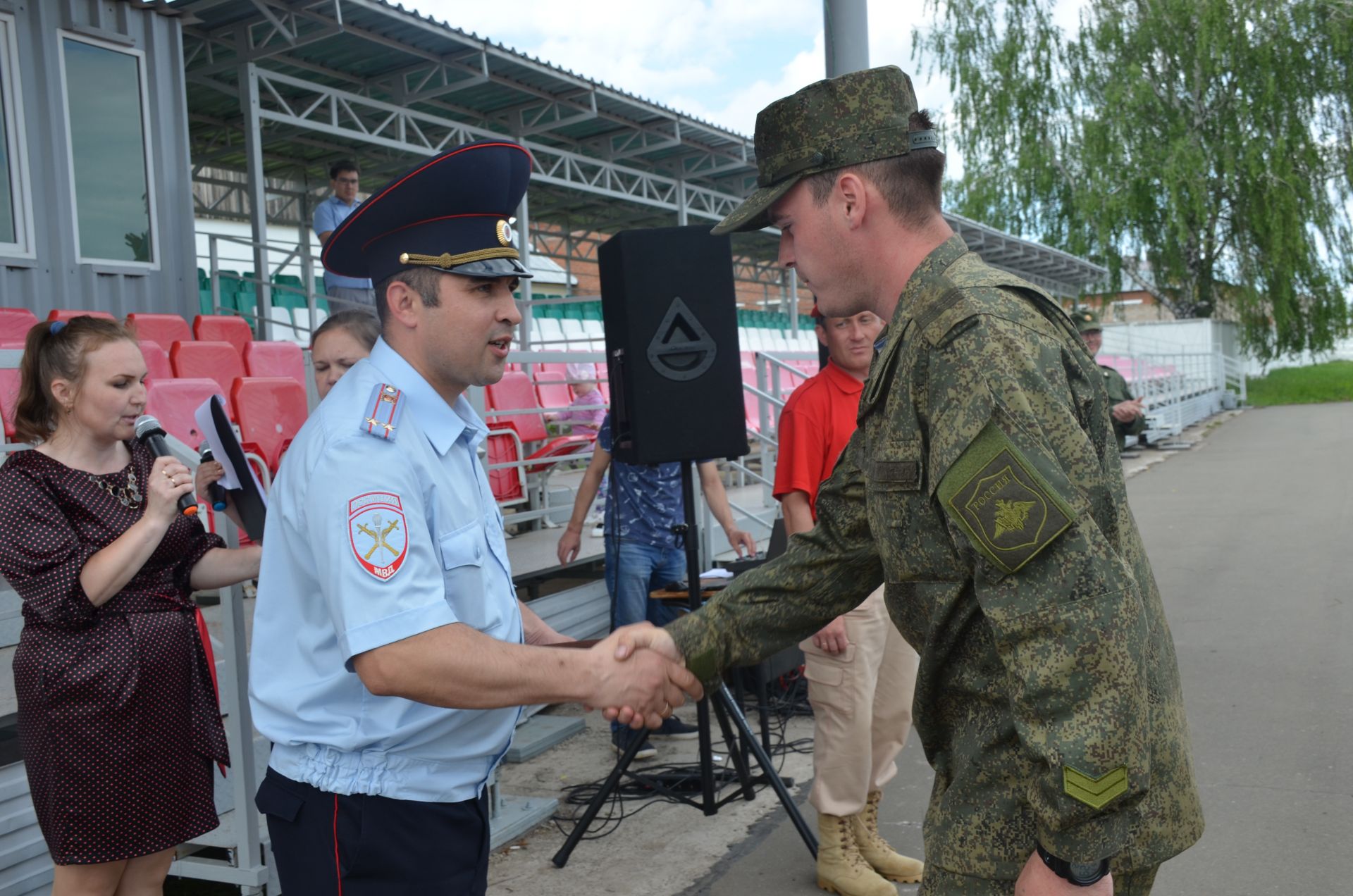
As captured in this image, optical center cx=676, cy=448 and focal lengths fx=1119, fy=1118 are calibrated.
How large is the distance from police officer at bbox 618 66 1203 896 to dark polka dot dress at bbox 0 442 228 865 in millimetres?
1732

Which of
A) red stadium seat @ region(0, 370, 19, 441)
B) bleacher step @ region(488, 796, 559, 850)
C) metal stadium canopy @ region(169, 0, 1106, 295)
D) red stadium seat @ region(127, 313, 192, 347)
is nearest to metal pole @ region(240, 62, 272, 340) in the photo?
metal stadium canopy @ region(169, 0, 1106, 295)

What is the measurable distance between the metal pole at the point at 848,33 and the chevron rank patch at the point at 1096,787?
385cm

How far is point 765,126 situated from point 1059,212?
34.7 meters

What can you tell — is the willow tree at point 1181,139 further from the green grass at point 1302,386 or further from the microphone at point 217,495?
the microphone at point 217,495

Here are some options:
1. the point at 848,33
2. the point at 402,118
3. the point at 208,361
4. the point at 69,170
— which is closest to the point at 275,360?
the point at 208,361

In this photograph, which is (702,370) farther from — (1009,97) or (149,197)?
(1009,97)

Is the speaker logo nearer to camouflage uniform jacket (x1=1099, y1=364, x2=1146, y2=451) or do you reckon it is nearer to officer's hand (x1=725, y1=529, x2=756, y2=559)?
officer's hand (x1=725, y1=529, x2=756, y2=559)

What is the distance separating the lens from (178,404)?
20.3 ft

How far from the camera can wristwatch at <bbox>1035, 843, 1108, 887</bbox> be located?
1.48 m

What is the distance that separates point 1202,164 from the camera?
3077 cm

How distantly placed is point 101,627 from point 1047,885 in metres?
2.22

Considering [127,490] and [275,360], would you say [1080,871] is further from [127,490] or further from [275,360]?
[275,360]

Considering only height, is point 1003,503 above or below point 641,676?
above

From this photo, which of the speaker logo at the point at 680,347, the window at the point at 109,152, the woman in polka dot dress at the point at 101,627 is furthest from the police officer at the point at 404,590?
the window at the point at 109,152
